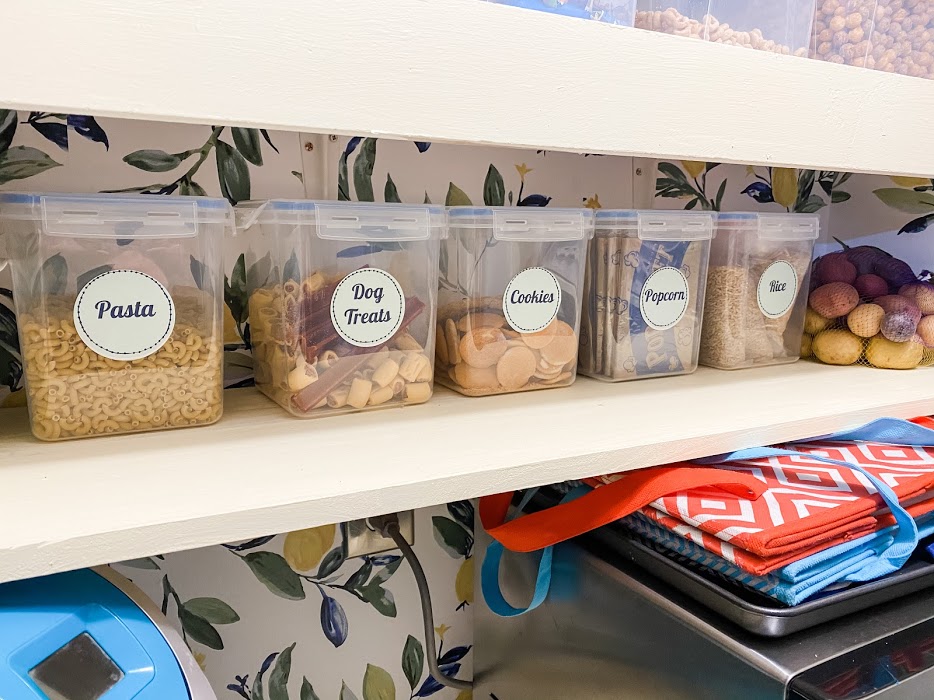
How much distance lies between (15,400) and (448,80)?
0.55 m

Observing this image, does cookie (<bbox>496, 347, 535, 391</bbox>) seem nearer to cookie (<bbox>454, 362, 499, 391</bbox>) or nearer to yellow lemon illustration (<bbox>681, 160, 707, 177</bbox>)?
cookie (<bbox>454, 362, 499, 391</bbox>)

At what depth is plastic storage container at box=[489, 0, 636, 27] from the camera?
636mm

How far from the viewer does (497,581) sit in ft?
2.89

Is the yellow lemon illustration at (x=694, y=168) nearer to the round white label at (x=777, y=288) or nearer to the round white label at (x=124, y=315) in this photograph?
the round white label at (x=777, y=288)

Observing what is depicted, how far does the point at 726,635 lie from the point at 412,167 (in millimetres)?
615

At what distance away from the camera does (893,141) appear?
2.58 ft

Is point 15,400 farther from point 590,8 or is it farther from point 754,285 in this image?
point 754,285

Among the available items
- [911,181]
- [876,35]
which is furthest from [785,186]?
[876,35]

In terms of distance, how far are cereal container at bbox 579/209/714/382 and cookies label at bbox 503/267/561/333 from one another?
9 centimetres

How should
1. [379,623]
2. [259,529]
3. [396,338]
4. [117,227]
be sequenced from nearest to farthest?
[259,529] → [117,227] → [396,338] → [379,623]

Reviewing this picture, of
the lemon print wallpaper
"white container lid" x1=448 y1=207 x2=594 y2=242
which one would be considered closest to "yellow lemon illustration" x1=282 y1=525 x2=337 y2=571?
the lemon print wallpaper

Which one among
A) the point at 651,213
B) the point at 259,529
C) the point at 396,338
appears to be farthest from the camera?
the point at 651,213

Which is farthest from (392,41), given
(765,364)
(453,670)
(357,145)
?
(453,670)

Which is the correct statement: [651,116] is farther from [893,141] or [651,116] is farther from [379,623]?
[379,623]
